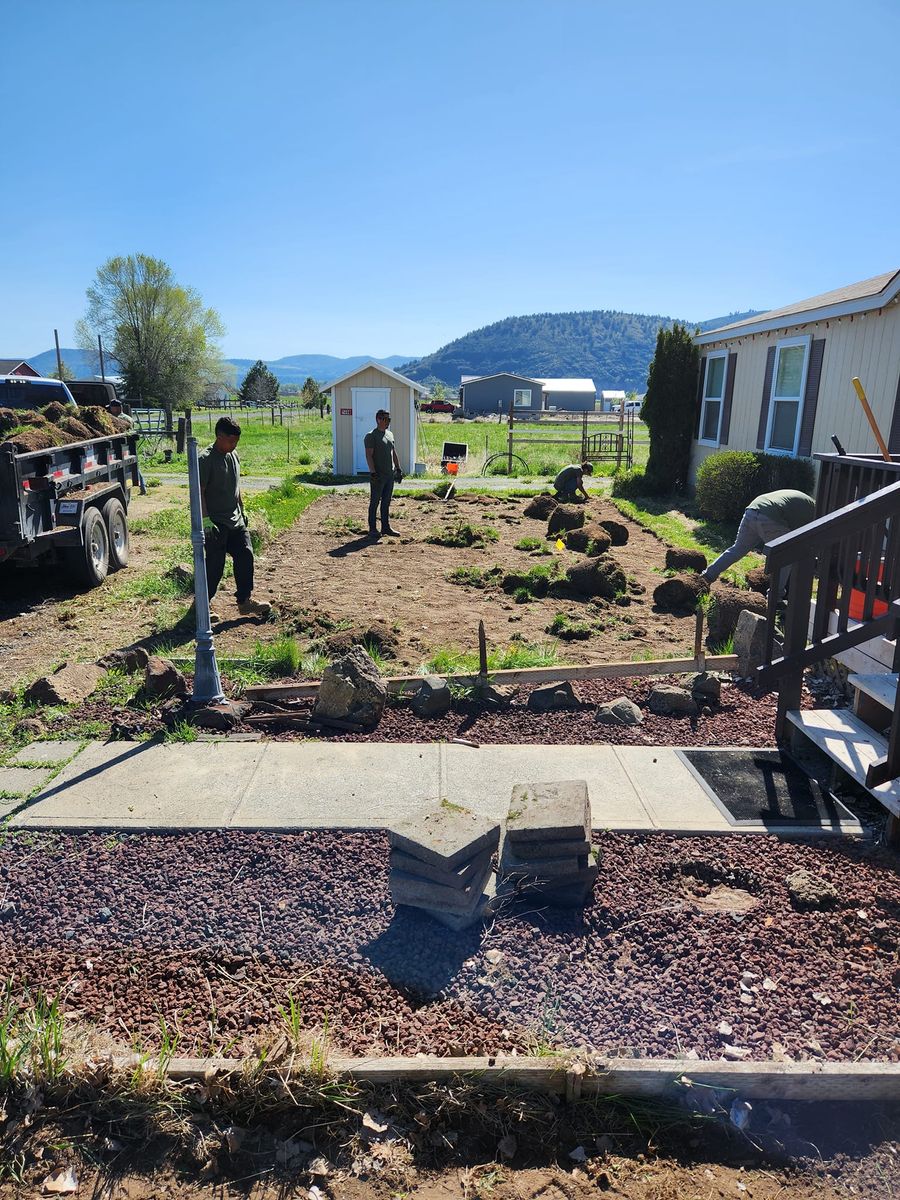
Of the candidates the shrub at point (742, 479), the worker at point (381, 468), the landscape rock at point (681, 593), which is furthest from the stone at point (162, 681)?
the shrub at point (742, 479)

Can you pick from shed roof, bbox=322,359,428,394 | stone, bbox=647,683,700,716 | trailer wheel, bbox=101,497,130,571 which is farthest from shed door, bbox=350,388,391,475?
stone, bbox=647,683,700,716

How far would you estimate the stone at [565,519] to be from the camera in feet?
44.0

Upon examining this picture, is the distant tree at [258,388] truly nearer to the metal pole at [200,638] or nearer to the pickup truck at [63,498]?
the pickup truck at [63,498]

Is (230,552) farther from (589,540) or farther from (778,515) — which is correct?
(589,540)

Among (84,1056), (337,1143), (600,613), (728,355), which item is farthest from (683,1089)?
(728,355)

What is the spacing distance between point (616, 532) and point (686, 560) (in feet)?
9.39

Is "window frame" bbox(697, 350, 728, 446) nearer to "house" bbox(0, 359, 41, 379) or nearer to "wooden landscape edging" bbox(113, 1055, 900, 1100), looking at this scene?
"wooden landscape edging" bbox(113, 1055, 900, 1100)

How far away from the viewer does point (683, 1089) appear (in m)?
2.68

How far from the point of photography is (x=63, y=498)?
8977mm

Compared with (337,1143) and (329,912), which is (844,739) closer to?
(329,912)

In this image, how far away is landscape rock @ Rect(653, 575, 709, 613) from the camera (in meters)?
8.87

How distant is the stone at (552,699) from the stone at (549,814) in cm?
187

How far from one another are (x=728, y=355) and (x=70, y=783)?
48.9ft

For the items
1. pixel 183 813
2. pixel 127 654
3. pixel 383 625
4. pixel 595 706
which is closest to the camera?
pixel 183 813
